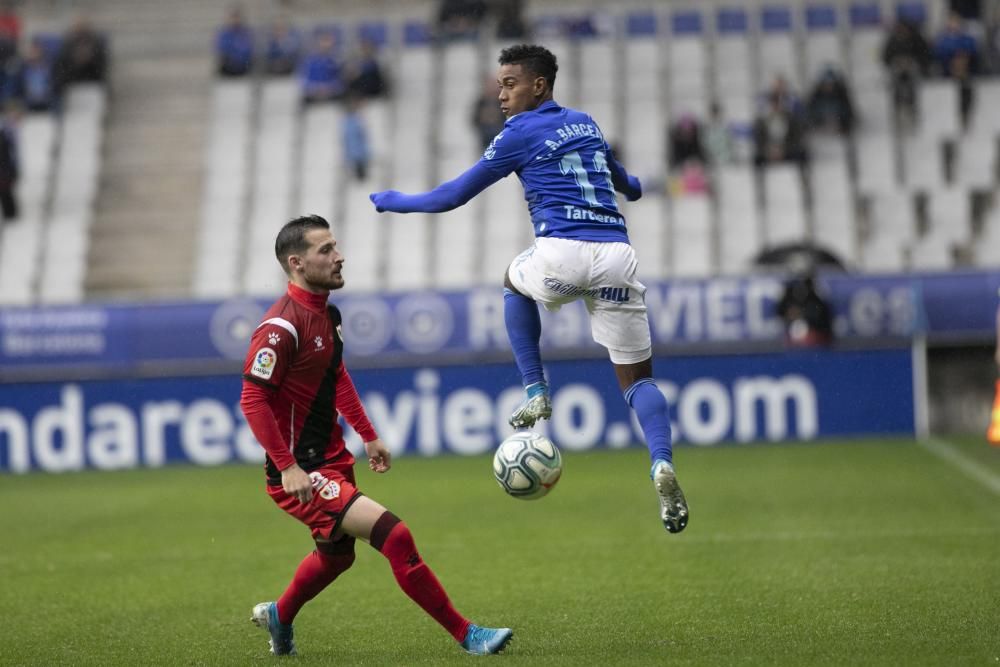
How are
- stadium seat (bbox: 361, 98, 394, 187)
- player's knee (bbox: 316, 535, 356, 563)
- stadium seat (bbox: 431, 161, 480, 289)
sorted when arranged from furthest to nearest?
stadium seat (bbox: 361, 98, 394, 187), stadium seat (bbox: 431, 161, 480, 289), player's knee (bbox: 316, 535, 356, 563)

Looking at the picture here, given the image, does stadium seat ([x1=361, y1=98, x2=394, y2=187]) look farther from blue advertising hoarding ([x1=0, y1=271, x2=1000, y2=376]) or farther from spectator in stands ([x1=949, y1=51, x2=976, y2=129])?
spectator in stands ([x1=949, y1=51, x2=976, y2=129])

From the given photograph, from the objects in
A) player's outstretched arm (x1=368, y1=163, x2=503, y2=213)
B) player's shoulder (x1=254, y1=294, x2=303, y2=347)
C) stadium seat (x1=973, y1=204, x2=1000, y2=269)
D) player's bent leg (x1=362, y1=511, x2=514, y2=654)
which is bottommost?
player's bent leg (x1=362, y1=511, x2=514, y2=654)

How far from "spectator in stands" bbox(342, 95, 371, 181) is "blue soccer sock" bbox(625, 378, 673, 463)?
16.8 meters

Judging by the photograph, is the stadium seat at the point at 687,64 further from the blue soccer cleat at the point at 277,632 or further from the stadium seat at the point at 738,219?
the blue soccer cleat at the point at 277,632

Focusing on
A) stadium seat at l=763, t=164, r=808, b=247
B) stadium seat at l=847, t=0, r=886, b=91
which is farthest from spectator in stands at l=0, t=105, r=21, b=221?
stadium seat at l=847, t=0, r=886, b=91

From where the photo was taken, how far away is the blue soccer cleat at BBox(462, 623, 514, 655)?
21.6 feet

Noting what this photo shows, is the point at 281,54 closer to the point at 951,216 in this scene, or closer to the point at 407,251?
the point at 407,251

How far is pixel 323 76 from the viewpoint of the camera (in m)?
24.7

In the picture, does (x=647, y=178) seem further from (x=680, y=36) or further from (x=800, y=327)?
(x=800, y=327)

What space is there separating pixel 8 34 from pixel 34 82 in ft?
3.52

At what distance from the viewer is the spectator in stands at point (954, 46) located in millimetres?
23547

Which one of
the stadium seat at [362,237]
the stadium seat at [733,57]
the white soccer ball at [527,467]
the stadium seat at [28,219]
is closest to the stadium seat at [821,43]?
the stadium seat at [733,57]

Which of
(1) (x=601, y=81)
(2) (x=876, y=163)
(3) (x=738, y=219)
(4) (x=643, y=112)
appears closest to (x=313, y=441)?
(3) (x=738, y=219)

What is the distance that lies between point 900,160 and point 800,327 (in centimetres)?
658
